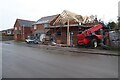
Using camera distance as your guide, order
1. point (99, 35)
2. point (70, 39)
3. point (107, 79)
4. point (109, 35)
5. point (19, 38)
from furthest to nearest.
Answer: point (19, 38) < point (70, 39) < point (99, 35) < point (109, 35) < point (107, 79)

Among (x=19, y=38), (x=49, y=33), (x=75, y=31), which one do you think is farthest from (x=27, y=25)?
(x=75, y=31)

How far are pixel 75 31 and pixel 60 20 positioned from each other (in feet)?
18.4

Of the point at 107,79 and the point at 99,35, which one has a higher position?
the point at 99,35

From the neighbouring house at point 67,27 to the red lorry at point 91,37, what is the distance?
20.5ft

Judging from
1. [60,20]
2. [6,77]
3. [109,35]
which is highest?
[60,20]

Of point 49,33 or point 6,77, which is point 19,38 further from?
point 6,77

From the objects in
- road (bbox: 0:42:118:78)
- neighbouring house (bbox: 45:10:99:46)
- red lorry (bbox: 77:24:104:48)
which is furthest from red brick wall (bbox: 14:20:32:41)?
road (bbox: 0:42:118:78)

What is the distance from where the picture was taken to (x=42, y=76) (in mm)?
9445

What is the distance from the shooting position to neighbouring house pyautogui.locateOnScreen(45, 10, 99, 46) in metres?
35.1

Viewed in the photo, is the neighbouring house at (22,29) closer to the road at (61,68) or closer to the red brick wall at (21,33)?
the red brick wall at (21,33)

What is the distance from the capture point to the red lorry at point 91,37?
26125 mm

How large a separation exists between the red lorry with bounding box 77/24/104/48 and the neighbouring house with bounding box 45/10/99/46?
20.5 feet

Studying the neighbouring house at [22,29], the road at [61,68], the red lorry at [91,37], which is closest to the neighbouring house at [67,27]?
the red lorry at [91,37]

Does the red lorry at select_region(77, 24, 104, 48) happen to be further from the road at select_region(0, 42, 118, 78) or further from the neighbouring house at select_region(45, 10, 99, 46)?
the road at select_region(0, 42, 118, 78)
